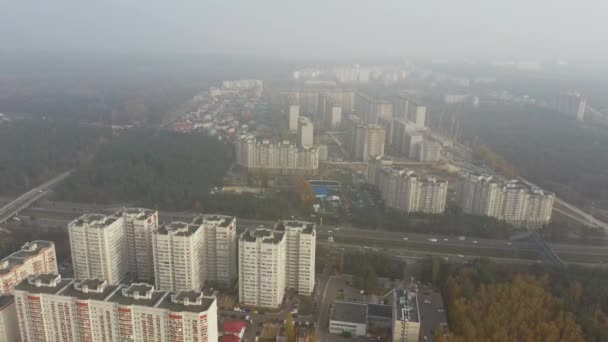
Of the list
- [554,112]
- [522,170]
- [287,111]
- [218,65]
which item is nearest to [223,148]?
[287,111]

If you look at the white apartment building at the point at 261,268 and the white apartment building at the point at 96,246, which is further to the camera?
the white apartment building at the point at 96,246

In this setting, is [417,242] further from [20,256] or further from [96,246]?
[20,256]

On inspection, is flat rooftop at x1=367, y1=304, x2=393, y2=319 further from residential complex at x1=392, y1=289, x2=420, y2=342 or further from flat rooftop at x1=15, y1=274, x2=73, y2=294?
flat rooftop at x1=15, y1=274, x2=73, y2=294

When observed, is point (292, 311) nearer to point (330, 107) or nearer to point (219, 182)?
point (219, 182)

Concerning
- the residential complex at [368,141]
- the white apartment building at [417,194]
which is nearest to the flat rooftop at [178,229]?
the white apartment building at [417,194]

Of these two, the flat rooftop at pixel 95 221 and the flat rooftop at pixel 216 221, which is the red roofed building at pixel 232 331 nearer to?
the flat rooftop at pixel 216 221

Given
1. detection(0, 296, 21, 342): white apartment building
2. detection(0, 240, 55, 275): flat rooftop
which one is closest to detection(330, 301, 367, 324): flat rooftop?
detection(0, 296, 21, 342): white apartment building
